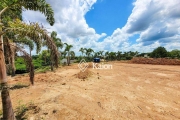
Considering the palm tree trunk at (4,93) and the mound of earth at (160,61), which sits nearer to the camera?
the palm tree trunk at (4,93)

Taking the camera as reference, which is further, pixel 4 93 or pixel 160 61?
pixel 160 61

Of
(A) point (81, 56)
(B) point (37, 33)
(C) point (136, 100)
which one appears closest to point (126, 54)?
(A) point (81, 56)

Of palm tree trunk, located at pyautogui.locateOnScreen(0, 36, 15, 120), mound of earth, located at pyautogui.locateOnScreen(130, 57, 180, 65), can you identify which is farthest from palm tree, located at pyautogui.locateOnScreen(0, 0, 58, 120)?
mound of earth, located at pyautogui.locateOnScreen(130, 57, 180, 65)

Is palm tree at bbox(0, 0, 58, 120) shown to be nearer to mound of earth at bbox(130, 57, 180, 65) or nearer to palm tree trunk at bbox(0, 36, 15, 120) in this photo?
palm tree trunk at bbox(0, 36, 15, 120)

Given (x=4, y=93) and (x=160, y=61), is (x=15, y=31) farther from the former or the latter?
(x=160, y=61)

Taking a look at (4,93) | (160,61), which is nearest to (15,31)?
(4,93)

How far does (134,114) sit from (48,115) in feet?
11.6

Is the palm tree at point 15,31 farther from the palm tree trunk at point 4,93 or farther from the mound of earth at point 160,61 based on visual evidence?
the mound of earth at point 160,61

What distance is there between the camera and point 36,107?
471 centimetres

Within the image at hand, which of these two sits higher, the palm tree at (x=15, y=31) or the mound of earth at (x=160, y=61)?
the palm tree at (x=15, y=31)

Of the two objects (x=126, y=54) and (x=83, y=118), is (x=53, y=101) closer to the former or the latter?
(x=83, y=118)

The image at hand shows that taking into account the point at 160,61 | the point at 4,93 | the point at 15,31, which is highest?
the point at 15,31

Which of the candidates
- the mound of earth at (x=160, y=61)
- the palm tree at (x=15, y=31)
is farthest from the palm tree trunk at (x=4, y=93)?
the mound of earth at (x=160, y=61)

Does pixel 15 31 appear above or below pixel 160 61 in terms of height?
above
